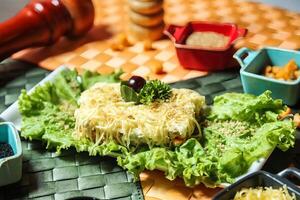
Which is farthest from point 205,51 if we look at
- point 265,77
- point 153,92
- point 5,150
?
point 5,150

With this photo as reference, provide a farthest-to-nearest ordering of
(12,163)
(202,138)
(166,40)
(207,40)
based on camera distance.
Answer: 1. (166,40)
2. (207,40)
3. (202,138)
4. (12,163)

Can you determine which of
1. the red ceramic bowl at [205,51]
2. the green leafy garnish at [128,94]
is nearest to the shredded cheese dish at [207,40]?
the red ceramic bowl at [205,51]

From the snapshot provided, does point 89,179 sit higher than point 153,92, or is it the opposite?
point 153,92

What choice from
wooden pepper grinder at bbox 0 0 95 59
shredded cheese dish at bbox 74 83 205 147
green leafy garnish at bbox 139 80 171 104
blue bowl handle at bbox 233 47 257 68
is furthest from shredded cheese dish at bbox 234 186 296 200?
wooden pepper grinder at bbox 0 0 95 59

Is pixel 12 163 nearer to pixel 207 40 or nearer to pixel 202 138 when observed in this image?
pixel 202 138

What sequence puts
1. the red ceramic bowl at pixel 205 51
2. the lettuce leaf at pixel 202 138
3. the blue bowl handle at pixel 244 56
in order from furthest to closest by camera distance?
the red ceramic bowl at pixel 205 51 < the blue bowl handle at pixel 244 56 < the lettuce leaf at pixel 202 138

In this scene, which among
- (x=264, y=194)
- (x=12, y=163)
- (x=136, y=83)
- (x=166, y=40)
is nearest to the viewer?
(x=264, y=194)

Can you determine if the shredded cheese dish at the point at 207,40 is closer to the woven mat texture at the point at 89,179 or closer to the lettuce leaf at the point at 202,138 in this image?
the lettuce leaf at the point at 202,138

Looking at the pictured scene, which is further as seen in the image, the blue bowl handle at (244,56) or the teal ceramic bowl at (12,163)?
the blue bowl handle at (244,56)
